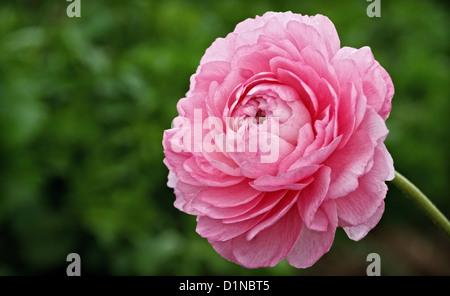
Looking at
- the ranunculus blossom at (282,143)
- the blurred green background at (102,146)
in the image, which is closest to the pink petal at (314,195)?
the ranunculus blossom at (282,143)

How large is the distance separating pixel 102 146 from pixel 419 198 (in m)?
1.59

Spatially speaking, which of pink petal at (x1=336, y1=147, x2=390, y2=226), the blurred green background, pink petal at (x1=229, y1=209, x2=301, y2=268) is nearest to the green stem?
pink petal at (x1=336, y1=147, x2=390, y2=226)

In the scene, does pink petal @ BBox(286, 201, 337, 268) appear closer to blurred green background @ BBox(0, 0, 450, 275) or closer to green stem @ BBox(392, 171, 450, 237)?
green stem @ BBox(392, 171, 450, 237)

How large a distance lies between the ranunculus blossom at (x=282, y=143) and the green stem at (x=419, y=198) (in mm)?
19

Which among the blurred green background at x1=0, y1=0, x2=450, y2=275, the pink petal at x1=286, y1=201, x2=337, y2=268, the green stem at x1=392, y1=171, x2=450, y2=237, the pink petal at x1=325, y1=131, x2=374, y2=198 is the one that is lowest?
the pink petal at x1=286, y1=201, x2=337, y2=268

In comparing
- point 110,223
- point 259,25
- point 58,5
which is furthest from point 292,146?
point 58,5

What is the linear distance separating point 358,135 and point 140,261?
1.41 m

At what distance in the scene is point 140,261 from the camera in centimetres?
204

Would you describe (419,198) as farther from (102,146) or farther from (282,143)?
(102,146)

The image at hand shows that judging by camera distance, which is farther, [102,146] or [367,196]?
[102,146]

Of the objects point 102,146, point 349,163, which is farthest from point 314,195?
point 102,146

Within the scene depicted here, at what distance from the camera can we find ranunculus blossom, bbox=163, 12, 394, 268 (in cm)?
75

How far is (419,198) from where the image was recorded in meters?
0.73

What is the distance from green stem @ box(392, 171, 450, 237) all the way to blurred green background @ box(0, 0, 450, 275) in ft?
4.25
